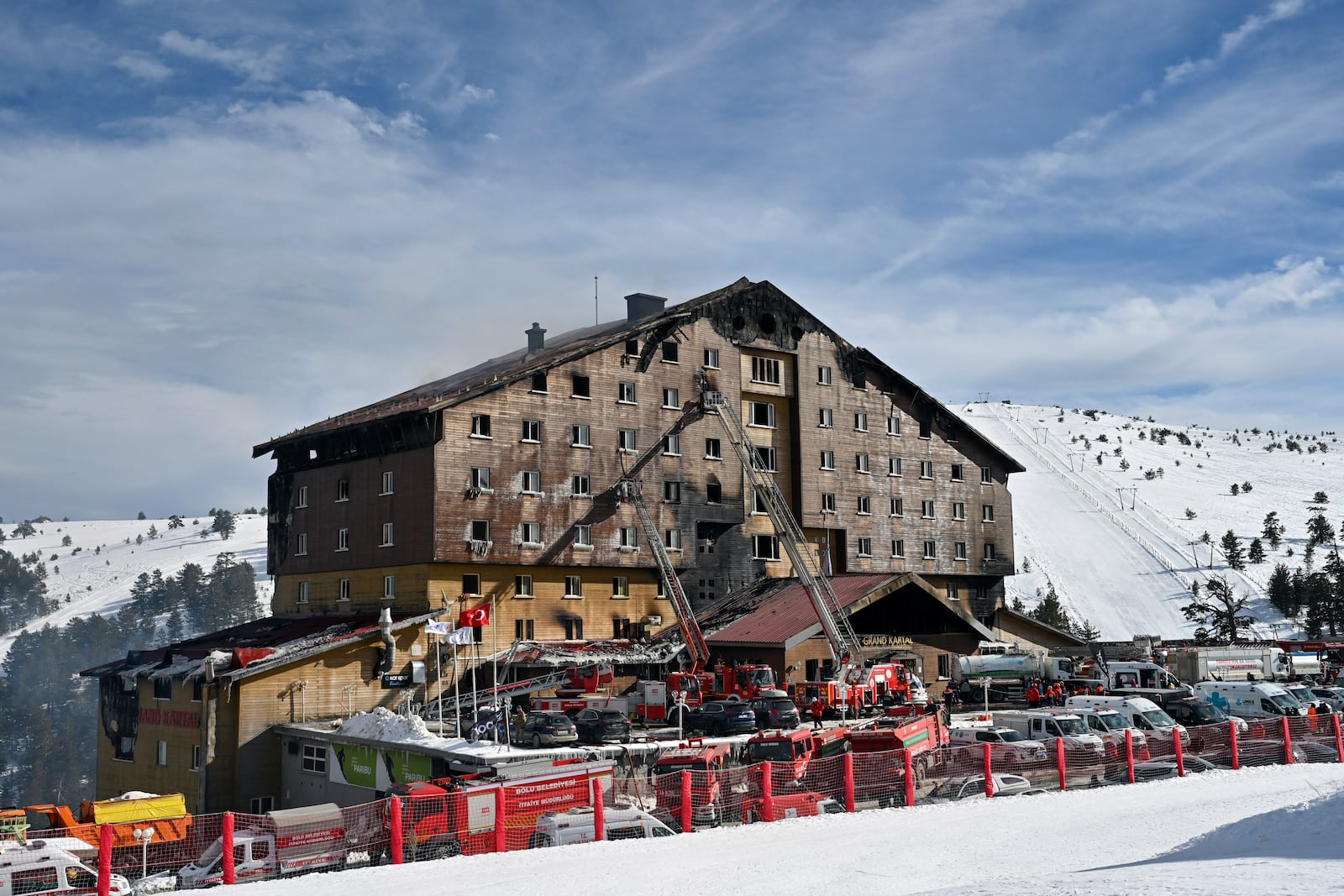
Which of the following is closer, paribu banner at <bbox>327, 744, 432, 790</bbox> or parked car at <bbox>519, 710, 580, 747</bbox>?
parked car at <bbox>519, 710, 580, 747</bbox>

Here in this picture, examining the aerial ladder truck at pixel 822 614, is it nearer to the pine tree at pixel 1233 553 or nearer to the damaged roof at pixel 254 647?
the damaged roof at pixel 254 647

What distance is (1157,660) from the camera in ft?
208

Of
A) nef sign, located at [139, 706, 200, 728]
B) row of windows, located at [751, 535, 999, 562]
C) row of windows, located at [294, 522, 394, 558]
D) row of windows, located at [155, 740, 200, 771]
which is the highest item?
row of windows, located at [294, 522, 394, 558]

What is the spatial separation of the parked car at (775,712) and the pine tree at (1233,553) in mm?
87019

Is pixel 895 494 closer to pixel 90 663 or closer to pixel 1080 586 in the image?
pixel 1080 586

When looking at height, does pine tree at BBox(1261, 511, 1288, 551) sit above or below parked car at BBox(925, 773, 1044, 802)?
above

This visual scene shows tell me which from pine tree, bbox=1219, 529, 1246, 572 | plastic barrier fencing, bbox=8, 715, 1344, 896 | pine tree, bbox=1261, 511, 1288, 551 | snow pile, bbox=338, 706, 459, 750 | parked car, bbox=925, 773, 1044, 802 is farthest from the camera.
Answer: pine tree, bbox=1261, 511, 1288, 551

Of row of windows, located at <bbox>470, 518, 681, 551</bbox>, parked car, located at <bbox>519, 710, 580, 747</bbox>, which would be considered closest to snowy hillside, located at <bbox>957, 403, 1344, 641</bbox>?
row of windows, located at <bbox>470, 518, 681, 551</bbox>

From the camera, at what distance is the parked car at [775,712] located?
41125 millimetres

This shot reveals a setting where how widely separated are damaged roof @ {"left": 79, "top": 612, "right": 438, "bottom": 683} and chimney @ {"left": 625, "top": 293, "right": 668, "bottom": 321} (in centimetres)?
2327

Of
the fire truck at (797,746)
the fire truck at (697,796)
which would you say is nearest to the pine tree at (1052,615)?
the fire truck at (797,746)

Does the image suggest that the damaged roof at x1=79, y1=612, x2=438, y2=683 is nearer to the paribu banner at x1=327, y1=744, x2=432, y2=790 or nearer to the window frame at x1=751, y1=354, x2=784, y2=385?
the paribu banner at x1=327, y1=744, x2=432, y2=790

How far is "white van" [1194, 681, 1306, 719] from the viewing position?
46.7m

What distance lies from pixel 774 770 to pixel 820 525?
38.4 meters
